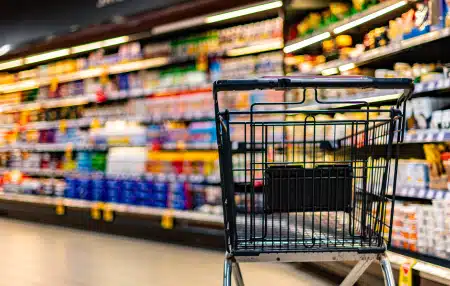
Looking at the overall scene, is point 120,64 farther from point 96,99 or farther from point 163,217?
point 163,217

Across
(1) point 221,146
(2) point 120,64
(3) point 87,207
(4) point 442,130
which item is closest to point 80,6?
(2) point 120,64

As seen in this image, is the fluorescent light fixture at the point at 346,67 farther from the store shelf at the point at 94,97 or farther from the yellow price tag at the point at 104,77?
the yellow price tag at the point at 104,77

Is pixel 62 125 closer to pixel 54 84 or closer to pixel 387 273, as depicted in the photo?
pixel 54 84

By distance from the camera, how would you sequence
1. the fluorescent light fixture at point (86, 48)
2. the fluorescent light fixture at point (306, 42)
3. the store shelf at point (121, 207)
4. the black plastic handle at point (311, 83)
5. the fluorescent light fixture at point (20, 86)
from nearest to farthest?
the black plastic handle at point (311, 83), the fluorescent light fixture at point (306, 42), the store shelf at point (121, 207), the fluorescent light fixture at point (86, 48), the fluorescent light fixture at point (20, 86)

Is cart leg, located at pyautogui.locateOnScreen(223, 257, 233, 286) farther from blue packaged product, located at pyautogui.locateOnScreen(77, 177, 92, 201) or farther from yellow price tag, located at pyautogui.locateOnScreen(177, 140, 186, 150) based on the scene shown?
blue packaged product, located at pyautogui.locateOnScreen(77, 177, 92, 201)

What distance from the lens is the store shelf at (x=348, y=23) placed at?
125 inches

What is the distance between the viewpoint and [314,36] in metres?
3.88

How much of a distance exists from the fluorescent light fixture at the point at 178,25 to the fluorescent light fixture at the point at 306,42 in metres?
0.91

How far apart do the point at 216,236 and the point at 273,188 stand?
3.17 m

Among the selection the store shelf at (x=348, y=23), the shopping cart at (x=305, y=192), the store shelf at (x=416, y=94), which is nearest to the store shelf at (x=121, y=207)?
the store shelf at (x=416, y=94)

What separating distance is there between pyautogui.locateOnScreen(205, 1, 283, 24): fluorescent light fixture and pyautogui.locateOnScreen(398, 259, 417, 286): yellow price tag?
255 cm

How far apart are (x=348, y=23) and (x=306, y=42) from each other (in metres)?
0.71

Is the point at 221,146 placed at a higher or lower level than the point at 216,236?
higher

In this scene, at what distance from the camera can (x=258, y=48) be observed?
465 centimetres
